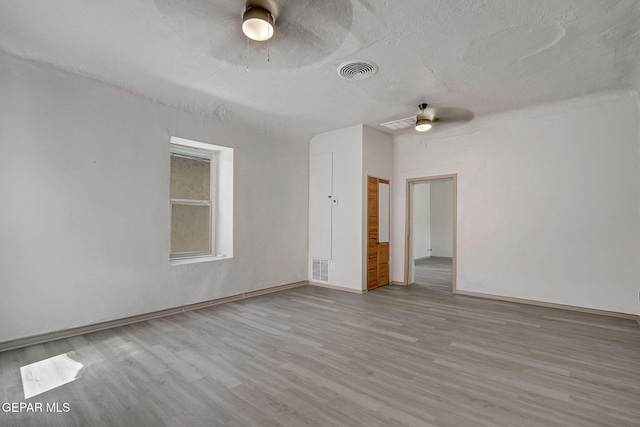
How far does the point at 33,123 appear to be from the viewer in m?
3.10

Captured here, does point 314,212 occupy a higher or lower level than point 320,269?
higher

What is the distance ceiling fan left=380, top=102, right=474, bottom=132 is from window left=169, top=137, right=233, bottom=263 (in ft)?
9.28

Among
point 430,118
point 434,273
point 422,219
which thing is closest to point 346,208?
point 430,118

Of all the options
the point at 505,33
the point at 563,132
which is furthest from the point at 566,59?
the point at 563,132

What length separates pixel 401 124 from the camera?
5145 mm

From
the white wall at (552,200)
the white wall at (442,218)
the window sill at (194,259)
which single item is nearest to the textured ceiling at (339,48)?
the white wall at (552,200)

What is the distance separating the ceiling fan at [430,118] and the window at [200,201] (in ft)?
9.28

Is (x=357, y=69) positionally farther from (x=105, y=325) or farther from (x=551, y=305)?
(x=551, y=305)

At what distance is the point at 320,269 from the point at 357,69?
3.67 meters

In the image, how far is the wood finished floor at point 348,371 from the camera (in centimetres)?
194

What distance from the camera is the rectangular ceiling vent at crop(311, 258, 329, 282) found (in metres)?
5.78

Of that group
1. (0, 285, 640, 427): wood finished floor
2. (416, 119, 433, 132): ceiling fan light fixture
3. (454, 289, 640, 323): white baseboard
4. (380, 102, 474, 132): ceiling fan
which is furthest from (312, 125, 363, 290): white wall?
(454, 289, 640, 323): white baseboard

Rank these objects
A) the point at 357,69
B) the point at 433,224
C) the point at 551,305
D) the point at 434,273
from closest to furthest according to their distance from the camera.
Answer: the point at 357,69 < the point at 551,305 < the point at 434,273 < the point at 433,224

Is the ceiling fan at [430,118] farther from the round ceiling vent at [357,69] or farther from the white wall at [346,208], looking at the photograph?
the round ceiling vent at [357,69]
